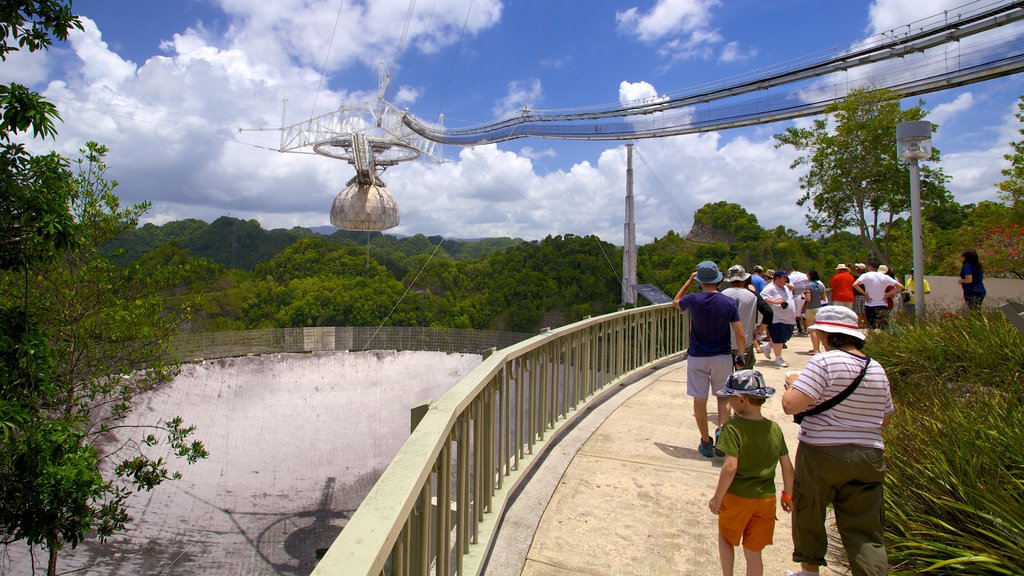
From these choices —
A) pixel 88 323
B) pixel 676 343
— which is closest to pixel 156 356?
pixel 88 323

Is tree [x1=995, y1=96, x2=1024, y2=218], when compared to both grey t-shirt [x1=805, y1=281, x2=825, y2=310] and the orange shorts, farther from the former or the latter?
the orange shorts

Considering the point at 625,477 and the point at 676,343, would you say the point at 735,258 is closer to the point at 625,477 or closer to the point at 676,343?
the point at 676,343

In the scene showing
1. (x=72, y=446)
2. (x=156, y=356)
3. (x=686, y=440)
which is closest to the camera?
(x=686, y=440)

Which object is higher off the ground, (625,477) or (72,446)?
(625,477)

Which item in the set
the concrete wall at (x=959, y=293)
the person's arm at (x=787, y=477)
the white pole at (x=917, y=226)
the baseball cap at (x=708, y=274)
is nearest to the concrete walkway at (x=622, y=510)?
the person's arm at (x=787, y=477)

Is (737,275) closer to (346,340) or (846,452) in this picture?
(846,452)

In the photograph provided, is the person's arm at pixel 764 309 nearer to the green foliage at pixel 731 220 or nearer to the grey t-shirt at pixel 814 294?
the grey t-shirt at pixel 814 294

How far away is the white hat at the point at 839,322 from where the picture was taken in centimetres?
288

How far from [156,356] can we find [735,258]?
47.7m

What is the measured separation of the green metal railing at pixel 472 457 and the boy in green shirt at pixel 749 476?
1225 millimetres

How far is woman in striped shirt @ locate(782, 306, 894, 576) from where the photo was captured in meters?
2.72

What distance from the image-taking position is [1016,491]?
288cm

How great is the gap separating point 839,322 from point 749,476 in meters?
0.92

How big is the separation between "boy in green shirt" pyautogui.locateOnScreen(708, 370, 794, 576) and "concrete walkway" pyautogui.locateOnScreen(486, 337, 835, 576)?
0.47 m
